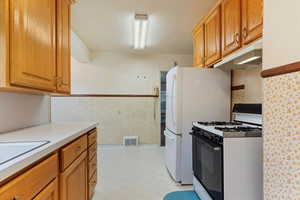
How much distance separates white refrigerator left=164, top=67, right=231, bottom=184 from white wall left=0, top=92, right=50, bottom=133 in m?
1.69

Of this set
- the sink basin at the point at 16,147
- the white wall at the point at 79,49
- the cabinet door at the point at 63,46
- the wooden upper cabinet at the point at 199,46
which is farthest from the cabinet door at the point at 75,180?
the white wall at the point at 79,49

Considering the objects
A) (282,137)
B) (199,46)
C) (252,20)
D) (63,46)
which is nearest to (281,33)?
(282,137)

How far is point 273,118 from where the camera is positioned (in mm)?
1054

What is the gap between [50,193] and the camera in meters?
1.11

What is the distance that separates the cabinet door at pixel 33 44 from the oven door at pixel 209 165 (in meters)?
1.57

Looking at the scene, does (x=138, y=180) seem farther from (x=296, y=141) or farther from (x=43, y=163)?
(x=296, y=141)

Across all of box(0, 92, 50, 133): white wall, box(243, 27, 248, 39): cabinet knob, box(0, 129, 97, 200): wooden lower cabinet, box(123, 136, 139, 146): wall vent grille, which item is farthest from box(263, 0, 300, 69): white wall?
box(123, 136, 139, 146): wall vent grille

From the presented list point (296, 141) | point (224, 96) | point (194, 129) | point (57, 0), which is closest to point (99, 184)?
point (194, 129)

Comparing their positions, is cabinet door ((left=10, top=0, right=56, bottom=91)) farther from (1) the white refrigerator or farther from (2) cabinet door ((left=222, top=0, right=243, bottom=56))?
(2) cabinet door ((left=222, top=0, right=243, bottom=56))

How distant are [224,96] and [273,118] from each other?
1695 mm

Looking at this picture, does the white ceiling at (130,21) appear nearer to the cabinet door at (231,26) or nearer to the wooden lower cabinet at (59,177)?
the cabinet door at (231,26)

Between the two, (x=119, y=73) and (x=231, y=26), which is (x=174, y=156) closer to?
(x=231, y=26)

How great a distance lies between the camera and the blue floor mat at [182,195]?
2276 millimetres

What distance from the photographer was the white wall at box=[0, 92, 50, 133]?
1.70 metres
